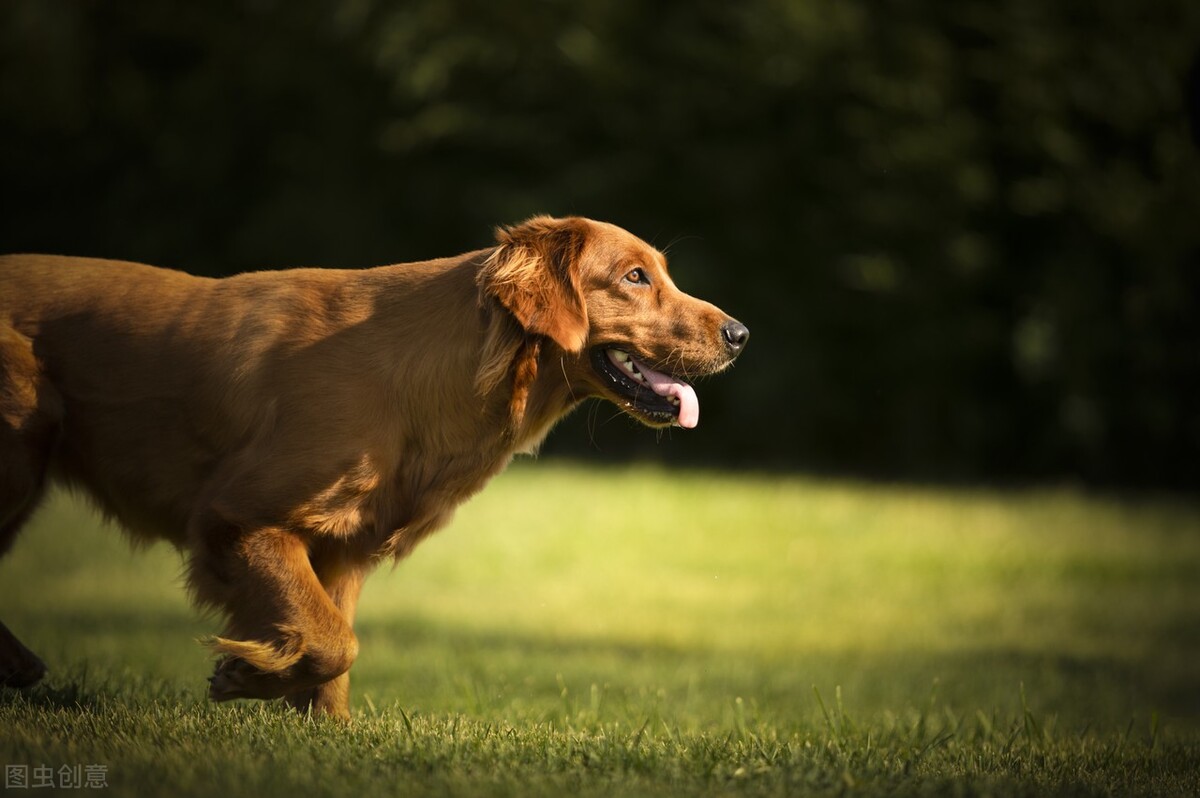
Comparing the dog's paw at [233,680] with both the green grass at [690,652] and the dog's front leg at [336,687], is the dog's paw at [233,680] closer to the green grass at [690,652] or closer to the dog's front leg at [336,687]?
the green grass at [690,652]

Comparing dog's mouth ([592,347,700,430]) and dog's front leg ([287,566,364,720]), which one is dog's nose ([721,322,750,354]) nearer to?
dog's mouth ([592,347,700,430])

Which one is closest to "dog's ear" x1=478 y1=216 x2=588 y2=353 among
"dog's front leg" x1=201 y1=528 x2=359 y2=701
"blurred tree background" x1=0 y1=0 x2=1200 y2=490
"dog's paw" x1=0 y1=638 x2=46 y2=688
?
"dog's front leg" x1=201 y1=528 x2=359 y2=701

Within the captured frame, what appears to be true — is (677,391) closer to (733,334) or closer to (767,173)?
(733,334)

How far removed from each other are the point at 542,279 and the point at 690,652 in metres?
4.75

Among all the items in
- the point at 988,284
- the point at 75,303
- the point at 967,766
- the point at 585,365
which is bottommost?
the point at 967,766

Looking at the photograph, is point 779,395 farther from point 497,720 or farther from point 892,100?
point 497,720

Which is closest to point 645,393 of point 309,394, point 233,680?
point 309,394

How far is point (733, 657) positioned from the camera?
9102 mm

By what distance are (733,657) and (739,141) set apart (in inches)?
439

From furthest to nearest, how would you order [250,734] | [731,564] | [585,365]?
[731,564] → [585,365] → [250,734]

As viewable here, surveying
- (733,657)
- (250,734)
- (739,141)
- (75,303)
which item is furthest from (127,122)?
(250,734)

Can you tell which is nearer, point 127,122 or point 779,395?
point 779,395

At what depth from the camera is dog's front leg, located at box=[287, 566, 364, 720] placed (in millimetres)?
5297

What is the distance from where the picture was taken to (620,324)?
5.37m
